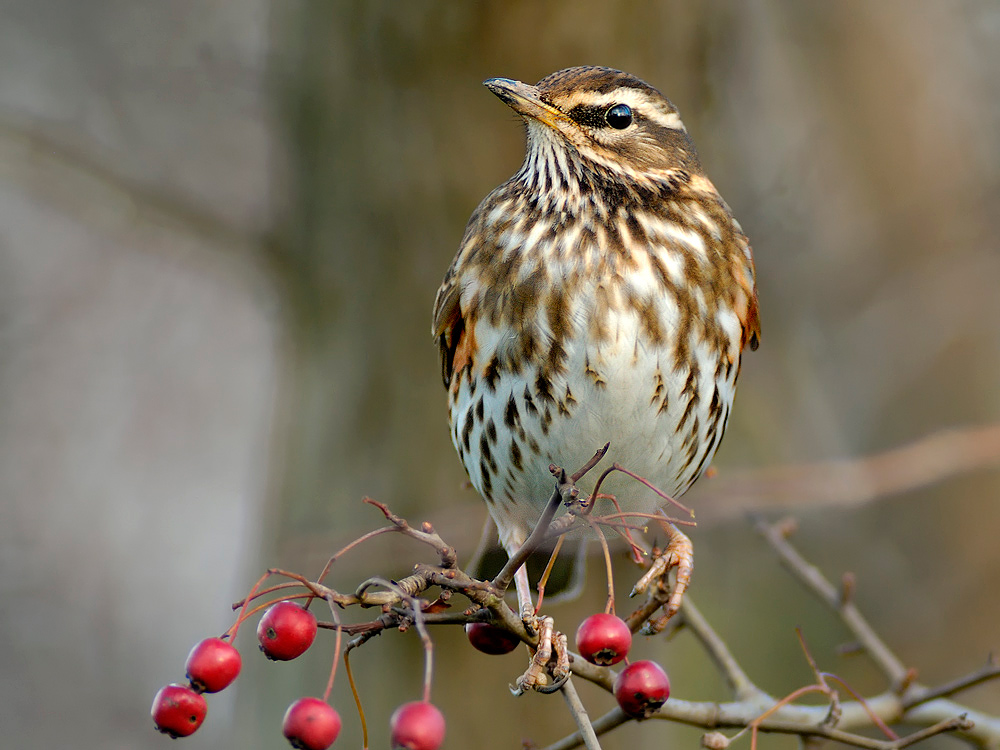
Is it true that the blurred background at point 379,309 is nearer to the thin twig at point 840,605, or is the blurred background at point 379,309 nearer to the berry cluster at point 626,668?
the thin twig at point 840,605

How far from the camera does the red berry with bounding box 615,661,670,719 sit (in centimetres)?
211

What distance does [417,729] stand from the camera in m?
1.64

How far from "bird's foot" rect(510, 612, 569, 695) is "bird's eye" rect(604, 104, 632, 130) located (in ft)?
5.05

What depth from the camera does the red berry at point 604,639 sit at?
6.91 feet

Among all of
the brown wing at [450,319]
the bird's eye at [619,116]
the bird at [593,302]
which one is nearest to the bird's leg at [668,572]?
the bird at [593,302]

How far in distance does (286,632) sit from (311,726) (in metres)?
0.18

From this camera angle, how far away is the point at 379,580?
177 centimetres

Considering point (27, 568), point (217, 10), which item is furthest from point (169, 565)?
point (217, 10)

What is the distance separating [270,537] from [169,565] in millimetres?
4622

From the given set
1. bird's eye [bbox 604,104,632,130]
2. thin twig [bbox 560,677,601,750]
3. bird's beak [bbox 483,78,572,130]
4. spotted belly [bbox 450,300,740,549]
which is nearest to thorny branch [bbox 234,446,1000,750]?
thin twig [bbox 560,677,601,750]

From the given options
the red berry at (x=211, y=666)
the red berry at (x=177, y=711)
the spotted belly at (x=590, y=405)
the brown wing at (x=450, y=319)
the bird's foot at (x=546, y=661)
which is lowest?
the bird's foot at (x=546, y=661)

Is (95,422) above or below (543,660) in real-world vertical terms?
above

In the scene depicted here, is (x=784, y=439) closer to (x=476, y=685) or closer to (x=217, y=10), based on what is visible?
(x=476, y=685)

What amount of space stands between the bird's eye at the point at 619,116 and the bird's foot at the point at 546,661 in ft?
5.05
